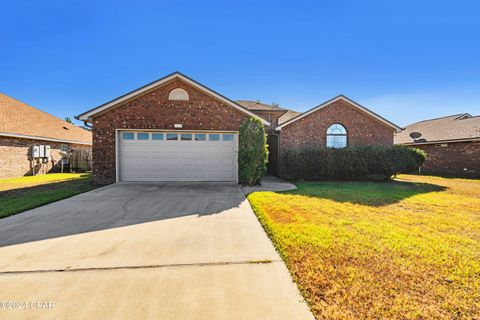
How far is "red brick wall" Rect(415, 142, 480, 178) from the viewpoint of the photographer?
13.8 m

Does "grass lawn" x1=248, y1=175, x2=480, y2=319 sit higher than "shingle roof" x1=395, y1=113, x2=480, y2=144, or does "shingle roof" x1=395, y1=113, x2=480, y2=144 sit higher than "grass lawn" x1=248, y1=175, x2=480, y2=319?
"shingle roof" x1=395, y1=113, x2=480, y2=144

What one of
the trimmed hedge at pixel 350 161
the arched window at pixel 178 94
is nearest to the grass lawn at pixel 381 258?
the trimmed hedge at pixel 350 161

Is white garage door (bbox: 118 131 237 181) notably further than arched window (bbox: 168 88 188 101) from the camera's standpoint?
No

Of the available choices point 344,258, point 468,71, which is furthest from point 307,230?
point 468,71

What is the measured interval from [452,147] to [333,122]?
979cm

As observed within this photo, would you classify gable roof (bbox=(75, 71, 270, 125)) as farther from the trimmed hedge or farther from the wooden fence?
the wooden fence

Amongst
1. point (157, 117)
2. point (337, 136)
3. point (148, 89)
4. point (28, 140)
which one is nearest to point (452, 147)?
point (337, 136)

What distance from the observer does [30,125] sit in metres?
13.9

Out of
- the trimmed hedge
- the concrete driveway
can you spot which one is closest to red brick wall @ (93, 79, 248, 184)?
the trimmed hedge

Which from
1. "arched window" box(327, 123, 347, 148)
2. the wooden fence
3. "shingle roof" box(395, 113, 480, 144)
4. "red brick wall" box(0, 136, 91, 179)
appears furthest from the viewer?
the wooden fence

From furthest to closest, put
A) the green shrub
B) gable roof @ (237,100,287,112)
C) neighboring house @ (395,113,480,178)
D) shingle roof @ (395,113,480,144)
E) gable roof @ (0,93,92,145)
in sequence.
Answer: gable roof @ (237,100,287,112) < shingle roof @ (395,113,480,144) < neighboring house @ (395,113,480,178) < gable roof @ (0,93,92,145) < the green shrub

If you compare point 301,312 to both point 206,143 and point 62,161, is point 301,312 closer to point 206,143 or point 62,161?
point 206,143

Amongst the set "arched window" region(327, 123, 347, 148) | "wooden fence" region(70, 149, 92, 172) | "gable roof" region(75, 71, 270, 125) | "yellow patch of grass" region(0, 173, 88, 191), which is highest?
"gable roof" region(75, 71, 270, 125)

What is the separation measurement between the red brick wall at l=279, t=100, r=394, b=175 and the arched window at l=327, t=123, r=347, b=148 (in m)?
0.24
